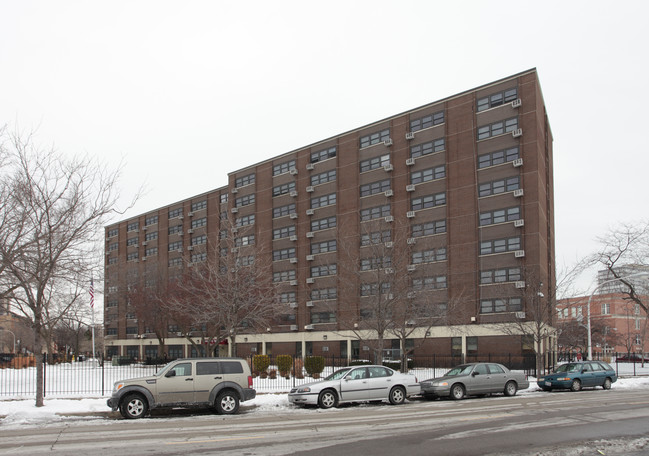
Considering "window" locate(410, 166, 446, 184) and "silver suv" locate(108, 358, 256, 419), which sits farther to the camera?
"window" locate(410, 166, 446, 184)

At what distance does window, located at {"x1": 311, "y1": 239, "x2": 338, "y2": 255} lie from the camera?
2394 inches

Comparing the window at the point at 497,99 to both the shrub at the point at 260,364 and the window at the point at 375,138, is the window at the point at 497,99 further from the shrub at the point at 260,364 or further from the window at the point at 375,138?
the shrub at the point at 260,364

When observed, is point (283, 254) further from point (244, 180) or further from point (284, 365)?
point (284, 365)

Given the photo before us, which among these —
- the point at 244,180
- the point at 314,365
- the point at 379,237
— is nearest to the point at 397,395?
the point at 314,365

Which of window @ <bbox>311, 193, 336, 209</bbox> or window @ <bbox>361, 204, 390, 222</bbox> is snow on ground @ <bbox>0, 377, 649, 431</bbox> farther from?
window @ <bbox>311, 193, 336, 209</bbox>

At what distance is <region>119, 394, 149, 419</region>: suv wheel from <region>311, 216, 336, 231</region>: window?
1719 inches

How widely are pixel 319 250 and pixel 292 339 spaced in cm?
1017

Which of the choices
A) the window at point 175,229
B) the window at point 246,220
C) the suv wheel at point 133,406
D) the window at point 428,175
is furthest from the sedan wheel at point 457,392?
the window at point 175,229

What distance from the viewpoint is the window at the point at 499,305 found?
46031mm

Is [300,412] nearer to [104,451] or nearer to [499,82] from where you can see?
[104,451]

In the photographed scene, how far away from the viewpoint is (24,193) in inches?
754

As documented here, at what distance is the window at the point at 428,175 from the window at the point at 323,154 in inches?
421

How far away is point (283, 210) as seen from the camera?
67.0m

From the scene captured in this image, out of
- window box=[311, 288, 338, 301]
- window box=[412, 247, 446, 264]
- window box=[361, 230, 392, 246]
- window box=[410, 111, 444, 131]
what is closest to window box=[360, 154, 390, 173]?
window box=[410, 111, 444, 131]
